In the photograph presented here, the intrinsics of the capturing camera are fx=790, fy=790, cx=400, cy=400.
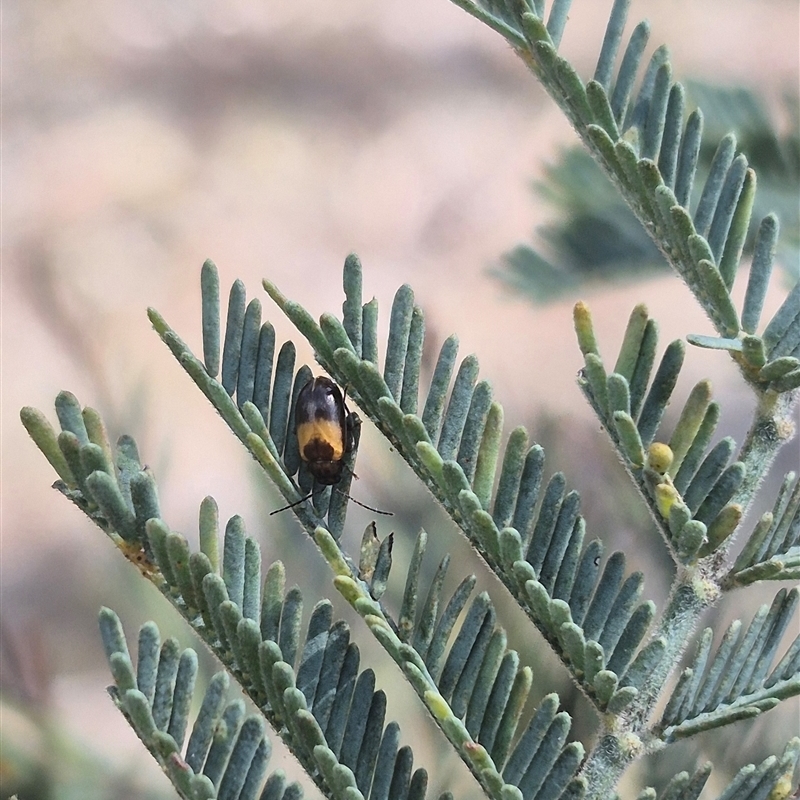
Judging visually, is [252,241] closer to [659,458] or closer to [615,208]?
[615,208]

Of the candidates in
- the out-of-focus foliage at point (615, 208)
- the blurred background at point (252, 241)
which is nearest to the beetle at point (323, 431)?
the blurred background at point (252, 241)

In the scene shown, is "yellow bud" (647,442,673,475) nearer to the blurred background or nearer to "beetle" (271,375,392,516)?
"beetle" (271,375,392,516)

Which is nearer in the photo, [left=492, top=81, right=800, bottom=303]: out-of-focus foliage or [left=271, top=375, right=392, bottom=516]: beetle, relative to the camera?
[left=271, top=375, right=392, bottom=516]: beetle

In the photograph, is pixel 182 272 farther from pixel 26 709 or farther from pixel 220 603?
pixel 220 603

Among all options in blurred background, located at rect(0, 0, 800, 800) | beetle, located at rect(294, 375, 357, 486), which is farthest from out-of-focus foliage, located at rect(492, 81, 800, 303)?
beetle, located at rect(294, 375, 357, 486)

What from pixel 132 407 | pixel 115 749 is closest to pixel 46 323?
pixel 132 407

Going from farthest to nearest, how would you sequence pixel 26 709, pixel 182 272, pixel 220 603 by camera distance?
pixel 182 272 < pixel 26 709 < pixel 220 603
